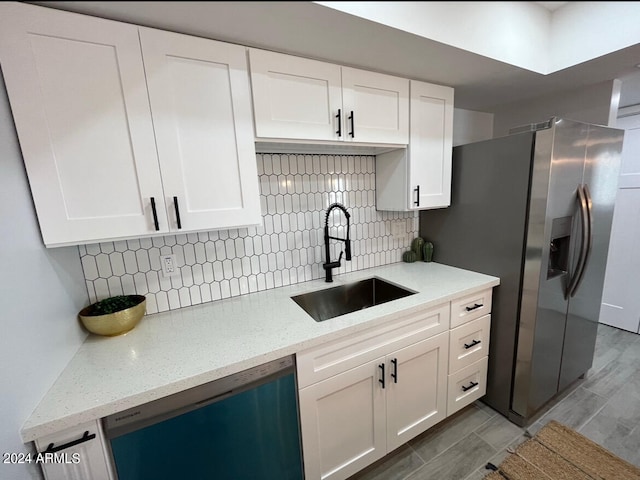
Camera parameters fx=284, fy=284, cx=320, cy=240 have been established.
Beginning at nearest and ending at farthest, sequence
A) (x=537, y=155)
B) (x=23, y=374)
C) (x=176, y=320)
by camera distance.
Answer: (x=23, y=374) < (x=176, y=320) < (x=537, y=155)

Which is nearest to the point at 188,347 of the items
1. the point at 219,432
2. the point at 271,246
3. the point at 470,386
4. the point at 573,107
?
the point at 219,432

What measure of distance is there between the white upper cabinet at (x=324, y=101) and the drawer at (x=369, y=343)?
2.97 feet

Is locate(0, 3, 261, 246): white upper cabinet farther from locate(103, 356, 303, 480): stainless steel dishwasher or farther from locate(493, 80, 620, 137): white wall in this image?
locate(493, 80, 620, 137): white wall

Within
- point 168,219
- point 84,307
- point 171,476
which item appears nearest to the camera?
point 171,476

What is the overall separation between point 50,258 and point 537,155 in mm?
2128

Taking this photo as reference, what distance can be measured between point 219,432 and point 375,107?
157cm

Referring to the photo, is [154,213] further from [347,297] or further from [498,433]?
[498,433]

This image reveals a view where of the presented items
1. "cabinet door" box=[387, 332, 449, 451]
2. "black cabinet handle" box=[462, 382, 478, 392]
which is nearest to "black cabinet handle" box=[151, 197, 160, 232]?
"cabinet door" box=[387, 332, 449, 451]

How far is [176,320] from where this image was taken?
1.30m

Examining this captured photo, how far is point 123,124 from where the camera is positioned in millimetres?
983

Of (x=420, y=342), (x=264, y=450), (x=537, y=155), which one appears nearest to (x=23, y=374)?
(x=264, y=450)

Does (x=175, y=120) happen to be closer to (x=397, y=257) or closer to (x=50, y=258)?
(x=50, y=258)

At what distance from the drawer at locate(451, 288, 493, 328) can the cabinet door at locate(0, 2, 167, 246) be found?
1.51 meters

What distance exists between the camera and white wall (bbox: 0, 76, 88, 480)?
74 centimetres
